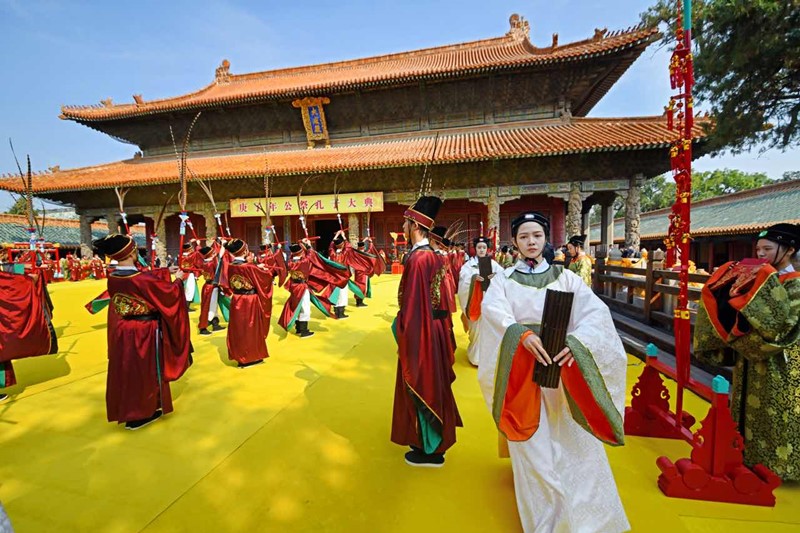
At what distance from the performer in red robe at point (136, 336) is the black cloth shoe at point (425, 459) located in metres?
2.36

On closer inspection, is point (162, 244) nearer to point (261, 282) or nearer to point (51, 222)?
point (51, 222)

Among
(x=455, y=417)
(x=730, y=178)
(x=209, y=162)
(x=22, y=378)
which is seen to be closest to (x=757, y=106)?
(x=455, y=417)

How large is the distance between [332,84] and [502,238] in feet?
30.0

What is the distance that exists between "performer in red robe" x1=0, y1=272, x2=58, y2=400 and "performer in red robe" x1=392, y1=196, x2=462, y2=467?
14.3 feet

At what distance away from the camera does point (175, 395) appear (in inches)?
161

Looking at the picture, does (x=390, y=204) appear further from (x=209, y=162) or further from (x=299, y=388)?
(x=299, y=388)

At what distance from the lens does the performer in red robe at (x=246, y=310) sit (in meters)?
4.92

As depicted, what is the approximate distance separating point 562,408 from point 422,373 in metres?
0.92

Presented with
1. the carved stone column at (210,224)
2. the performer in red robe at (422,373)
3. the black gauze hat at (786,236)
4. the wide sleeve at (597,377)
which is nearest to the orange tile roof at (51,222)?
the carved stone column at (210,224)

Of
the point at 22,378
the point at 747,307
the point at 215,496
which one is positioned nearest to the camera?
the point at 747,307

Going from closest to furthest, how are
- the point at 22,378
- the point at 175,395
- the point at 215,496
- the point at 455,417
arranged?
the point at 215,496
the point at 455,417
the point at 175,395
the point at 22,378

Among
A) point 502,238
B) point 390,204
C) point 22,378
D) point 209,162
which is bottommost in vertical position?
point 22,378

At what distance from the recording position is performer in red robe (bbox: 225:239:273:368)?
4922mm

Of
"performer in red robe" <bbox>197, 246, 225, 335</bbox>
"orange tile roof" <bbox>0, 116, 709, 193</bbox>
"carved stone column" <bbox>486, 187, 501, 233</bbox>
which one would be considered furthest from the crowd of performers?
"carved stone column" <bbox>486, 187, 501, 233</bbox>
